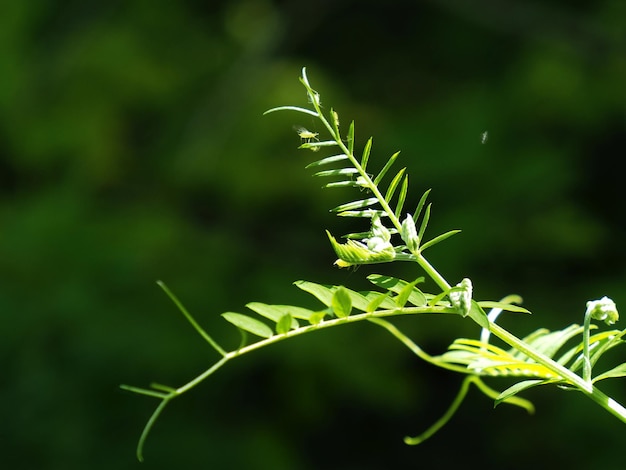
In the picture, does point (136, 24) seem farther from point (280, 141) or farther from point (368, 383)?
point (368, 383)

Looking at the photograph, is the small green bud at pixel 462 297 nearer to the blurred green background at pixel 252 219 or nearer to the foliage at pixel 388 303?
the foliage at pixel 388 303

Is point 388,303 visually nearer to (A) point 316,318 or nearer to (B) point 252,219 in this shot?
(A) point 316,318

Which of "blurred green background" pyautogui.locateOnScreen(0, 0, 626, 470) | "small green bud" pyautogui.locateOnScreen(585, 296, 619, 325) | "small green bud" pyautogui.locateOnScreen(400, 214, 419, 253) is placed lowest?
"blurred green background" pyautogui.locateOnScreen(0, 0, 626, 470)

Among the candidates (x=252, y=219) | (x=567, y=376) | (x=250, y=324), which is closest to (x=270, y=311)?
(x=250, y=324)

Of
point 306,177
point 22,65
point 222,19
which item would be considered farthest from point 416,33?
point 22,65

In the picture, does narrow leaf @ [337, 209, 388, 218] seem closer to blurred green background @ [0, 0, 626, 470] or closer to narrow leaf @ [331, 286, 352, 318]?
narrow leaf @ [331, 286, 352, 318]

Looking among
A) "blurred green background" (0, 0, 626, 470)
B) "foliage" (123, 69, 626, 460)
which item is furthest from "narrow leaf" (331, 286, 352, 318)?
"blurred green background" (0, 0, 626, 470)

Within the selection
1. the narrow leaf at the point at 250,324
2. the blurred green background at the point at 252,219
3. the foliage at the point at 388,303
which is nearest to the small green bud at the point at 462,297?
the foliage at the point at 388,303
